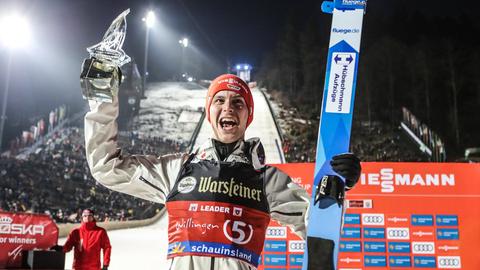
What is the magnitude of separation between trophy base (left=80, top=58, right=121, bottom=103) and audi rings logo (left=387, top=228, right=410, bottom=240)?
4.54 metres

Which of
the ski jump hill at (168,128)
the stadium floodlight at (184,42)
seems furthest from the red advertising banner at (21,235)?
the stadium floodlight at (184,42)

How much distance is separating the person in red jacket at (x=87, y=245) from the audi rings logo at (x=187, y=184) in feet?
12.1

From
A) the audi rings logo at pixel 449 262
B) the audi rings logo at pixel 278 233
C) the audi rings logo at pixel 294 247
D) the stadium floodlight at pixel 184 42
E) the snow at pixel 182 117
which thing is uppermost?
the stadium floodlight at pixel 184 42

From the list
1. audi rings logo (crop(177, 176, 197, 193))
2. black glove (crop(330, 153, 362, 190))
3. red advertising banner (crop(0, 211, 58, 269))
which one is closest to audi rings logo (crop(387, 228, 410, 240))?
black glove (crop(330, 153, 362, 190))

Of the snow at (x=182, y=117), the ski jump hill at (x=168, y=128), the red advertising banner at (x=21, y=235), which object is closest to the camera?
the red advertising banner at (x=21, y=235)

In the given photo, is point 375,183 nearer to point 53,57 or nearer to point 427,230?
point 427,230

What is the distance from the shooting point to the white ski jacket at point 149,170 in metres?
1.88

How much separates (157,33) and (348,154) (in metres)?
32.0

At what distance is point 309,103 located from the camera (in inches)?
1062

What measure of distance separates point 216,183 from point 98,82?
0.62 m

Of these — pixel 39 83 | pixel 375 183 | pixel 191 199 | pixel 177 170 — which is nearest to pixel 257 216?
pixel 191 199

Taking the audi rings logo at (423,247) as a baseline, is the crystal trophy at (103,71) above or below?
above

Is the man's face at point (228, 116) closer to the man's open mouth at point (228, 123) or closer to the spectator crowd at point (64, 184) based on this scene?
the man's open mouth at point (228, 123)

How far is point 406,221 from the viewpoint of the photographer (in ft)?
18.2
